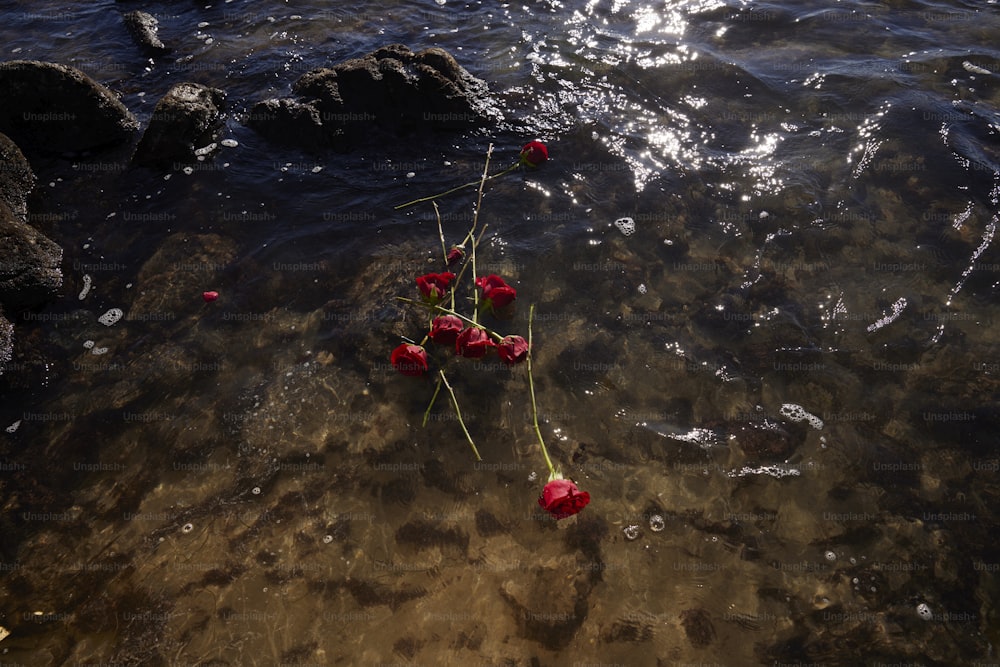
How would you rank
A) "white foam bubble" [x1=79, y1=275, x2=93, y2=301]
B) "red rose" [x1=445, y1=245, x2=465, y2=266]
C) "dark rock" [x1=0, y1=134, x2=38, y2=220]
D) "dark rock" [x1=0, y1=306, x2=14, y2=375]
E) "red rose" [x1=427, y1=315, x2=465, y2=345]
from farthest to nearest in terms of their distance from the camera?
"dark rock" [x1=0, y1=134, x2=38, y2=220]
"white foam bubble" [x1=79, y1=275, x2=93, y2=301]
"red rose" [x1=445, y1=245, x2=465, y2=266]
"dark rock" [x1=0, y1=306, x2=14, y2=375]
"red rose" [x1=427, y1=315, x2=465, y2=345]

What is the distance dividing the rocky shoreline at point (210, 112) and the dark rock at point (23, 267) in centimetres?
125

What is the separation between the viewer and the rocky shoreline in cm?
617

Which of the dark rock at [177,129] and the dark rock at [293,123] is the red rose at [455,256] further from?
the dark rock at [177,129]

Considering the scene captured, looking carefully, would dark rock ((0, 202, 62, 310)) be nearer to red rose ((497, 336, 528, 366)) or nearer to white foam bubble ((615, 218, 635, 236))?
red rose ((497, 336, 528, 366))

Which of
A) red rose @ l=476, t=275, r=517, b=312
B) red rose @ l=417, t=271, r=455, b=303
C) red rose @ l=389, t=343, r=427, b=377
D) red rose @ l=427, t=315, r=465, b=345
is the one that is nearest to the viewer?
red rose @ l=389, t=343, r=427, b=377


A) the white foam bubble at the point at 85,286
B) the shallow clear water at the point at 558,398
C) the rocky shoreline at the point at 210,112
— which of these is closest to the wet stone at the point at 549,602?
the shallow clear water at the point at 558,398

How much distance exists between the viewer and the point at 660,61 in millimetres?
7348

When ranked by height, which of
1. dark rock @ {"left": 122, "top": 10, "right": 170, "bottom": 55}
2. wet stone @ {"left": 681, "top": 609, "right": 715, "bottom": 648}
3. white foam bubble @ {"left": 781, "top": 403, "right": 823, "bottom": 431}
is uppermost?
dark rock @ {"left": 122, "top": 10, "right": 170, "bottom": 55}

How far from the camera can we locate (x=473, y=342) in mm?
3740

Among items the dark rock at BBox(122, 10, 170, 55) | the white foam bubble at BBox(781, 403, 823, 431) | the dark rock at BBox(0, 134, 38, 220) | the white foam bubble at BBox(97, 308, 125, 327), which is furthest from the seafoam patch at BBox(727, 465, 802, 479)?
the dark rock at BBox(122, 10, 170, 55)

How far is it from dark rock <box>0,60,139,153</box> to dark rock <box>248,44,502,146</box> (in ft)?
5.18

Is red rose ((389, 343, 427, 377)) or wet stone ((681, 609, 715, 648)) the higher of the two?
red rose ((389, 343, 427, 377))

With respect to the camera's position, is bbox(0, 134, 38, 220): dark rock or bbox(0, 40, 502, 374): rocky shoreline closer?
bbox(0, 134, 38, 220): dark rock

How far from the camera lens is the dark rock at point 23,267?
4.75 m
